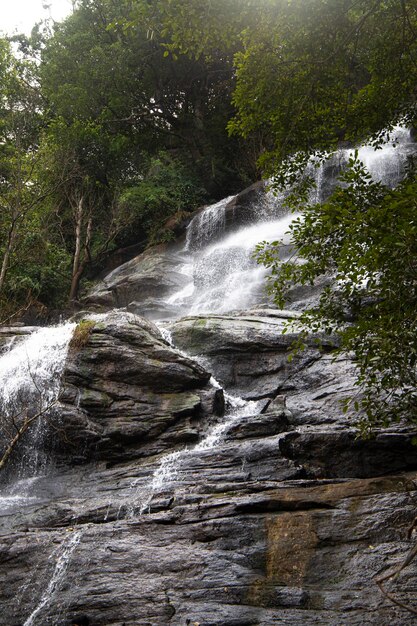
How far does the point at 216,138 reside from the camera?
29609 mm

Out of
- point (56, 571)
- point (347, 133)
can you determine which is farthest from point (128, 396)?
point (347, 133)

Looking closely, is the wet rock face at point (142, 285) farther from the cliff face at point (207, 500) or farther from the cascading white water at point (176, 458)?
the cascading white water at point (176, 458)

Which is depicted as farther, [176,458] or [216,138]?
[216,138]

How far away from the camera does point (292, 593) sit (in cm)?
577

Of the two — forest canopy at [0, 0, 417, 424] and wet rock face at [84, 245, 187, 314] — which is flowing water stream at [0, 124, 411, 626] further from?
forest canopy at [0, 0, 417, 424]

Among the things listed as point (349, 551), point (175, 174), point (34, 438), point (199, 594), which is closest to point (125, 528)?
point (199, 594)

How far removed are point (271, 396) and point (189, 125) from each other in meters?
22.6

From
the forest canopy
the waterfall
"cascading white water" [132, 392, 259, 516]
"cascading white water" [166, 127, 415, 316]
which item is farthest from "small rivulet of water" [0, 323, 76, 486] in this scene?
the waterfall

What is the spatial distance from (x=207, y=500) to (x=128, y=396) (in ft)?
14.0

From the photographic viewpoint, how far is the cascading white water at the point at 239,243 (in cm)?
1825

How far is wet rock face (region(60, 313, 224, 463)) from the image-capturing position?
10648 millimetres

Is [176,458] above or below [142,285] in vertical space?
below

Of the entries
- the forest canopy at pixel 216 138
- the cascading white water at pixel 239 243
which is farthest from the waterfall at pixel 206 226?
the forest canopy at pixel 216 138

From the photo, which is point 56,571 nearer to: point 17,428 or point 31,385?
point 17,428
